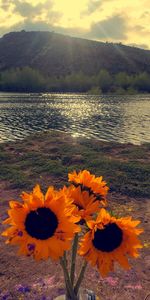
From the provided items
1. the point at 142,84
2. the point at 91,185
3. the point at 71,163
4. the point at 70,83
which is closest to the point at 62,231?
the point at 91,185

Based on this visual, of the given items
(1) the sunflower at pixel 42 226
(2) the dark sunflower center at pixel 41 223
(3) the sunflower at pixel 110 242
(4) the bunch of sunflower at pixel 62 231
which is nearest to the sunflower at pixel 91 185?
(4) the bunch of sunflower at pixel 62 231

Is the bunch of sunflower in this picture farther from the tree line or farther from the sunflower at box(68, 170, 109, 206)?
the tree line

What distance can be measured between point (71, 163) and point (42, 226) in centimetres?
1646

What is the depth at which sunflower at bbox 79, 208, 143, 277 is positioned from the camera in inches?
121

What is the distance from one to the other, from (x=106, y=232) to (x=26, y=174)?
46.4 feet

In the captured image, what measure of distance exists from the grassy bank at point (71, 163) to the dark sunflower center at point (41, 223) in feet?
37.9

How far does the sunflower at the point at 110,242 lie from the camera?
3.08 meters

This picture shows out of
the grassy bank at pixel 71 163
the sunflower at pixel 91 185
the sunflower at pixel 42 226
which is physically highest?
the sunflower at pixel 91 185

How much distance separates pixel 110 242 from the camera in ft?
10.2

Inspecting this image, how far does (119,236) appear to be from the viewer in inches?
123

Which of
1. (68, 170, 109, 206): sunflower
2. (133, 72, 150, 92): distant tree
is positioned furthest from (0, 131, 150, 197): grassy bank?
(133, 72, 150, 92): distant tree

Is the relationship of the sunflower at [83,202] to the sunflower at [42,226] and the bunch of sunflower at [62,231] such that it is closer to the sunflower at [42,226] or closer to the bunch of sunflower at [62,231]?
the bunch of sunflower at [62,231]

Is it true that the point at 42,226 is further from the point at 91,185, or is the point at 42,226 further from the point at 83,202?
the point at 91,185

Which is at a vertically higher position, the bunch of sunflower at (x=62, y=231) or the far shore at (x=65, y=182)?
the bunch of sunflower at (x=62, y=231)
